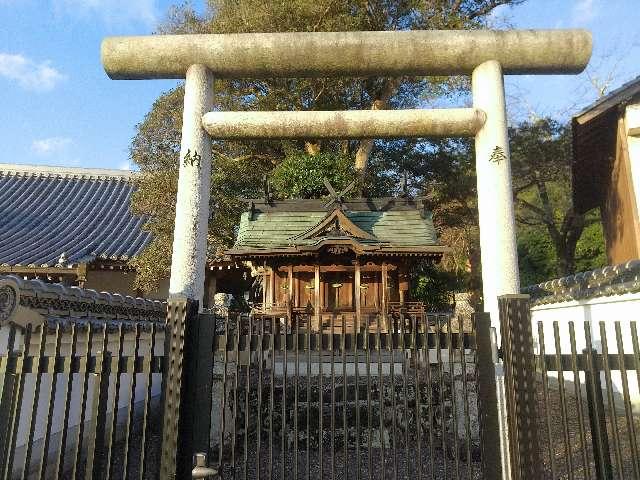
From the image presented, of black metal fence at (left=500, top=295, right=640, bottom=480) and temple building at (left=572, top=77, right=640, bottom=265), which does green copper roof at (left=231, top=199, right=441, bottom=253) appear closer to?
temple building at (left=572, top=77, right=640, bottom=265)

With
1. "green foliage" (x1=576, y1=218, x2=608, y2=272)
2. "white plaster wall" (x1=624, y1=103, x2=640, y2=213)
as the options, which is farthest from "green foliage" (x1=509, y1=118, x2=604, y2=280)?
"white plaster wall" (x1=624, y1=103, x2=640, y2=213)

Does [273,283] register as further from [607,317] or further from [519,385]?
[519,385]

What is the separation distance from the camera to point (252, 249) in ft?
44.1

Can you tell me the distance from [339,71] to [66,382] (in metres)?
4.01

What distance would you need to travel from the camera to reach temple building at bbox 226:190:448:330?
1326 cm

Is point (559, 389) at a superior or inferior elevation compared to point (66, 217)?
inferior

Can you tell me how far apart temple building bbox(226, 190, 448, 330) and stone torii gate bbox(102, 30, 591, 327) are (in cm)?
823

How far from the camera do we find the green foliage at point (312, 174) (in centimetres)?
1647

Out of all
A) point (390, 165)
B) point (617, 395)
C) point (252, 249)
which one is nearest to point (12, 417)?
point (617, 395)

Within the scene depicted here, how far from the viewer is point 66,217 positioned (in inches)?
757

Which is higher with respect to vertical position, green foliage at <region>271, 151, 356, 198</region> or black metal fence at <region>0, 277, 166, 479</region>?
green foliage at <region>271, 151, 356, 198</region>

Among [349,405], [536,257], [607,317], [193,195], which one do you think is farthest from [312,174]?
[536,257]

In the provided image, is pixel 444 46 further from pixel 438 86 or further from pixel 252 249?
pixel 438 86

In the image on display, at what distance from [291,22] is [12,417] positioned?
1548 centimetres
